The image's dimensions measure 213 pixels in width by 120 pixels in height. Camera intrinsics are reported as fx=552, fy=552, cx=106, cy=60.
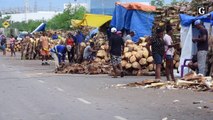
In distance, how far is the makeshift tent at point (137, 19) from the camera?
2867cm

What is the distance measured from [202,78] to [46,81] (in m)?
6.20

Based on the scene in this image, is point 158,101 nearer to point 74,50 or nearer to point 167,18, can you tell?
point 167,18

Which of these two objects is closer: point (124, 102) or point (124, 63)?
point (124, 102)

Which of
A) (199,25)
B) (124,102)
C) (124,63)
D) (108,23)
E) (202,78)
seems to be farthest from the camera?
(108,23)

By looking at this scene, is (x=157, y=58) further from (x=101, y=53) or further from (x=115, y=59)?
(x=101, y=53)

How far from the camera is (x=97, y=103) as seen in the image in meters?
13.6

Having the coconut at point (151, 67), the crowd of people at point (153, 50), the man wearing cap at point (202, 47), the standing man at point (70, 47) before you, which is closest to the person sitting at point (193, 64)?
the crowd of people at point (153, 50)

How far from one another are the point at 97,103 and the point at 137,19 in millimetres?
15570

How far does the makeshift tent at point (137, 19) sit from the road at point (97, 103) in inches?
393

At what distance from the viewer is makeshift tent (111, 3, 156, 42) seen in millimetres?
28672

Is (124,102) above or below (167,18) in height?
below

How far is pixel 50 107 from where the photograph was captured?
42.0ft

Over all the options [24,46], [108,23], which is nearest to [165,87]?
[108,23]

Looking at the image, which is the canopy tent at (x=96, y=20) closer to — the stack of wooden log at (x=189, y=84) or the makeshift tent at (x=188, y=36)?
the makeshift tent at (x=188, y=36)
